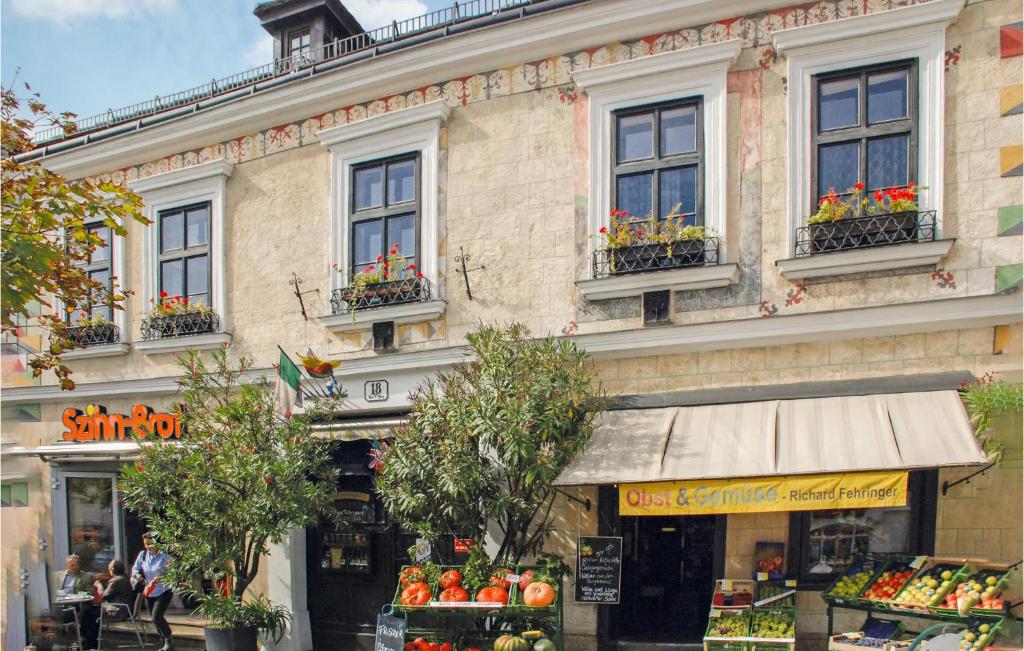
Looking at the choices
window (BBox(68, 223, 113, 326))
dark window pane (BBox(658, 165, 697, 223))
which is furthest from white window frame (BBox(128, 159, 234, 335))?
dark window pane (BBox(658, 165, 697, 223))

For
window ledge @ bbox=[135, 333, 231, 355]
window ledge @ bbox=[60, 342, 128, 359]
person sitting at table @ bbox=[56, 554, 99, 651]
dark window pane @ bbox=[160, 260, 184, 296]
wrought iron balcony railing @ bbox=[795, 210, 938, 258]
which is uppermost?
wrought iron balcony railing @ bbox=[795, 210, 938, 258]

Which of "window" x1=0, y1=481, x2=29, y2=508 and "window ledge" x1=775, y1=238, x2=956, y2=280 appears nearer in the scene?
"window ledge" x1=775, y1=238, x2=956, y2=280

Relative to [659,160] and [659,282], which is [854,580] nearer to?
[659,282]

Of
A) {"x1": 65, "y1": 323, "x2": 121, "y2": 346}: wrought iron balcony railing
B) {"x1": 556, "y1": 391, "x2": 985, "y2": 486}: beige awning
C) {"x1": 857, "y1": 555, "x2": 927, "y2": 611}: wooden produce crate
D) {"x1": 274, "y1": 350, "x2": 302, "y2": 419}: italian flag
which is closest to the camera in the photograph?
{"x1": 556, "y1": 391, "x2": 985, "y2": 486}: beige awning

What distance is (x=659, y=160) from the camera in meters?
9.27

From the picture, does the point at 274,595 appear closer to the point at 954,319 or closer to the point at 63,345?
the point at 63,345

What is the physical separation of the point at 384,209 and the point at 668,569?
18.2 ft

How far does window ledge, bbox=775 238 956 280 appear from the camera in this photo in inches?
309

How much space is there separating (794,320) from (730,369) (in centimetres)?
84

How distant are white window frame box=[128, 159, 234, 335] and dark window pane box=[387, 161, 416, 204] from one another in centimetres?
267

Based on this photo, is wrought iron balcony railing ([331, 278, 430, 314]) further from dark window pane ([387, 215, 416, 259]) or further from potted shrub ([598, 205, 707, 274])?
potted shrub ([598, 205, 707, 274])

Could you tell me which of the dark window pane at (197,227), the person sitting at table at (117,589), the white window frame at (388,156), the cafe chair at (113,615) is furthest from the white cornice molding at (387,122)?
the cafe chair at (113,615)

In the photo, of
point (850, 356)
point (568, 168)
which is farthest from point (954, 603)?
point (568, 168)

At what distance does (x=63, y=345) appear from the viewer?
10516 millimetres
